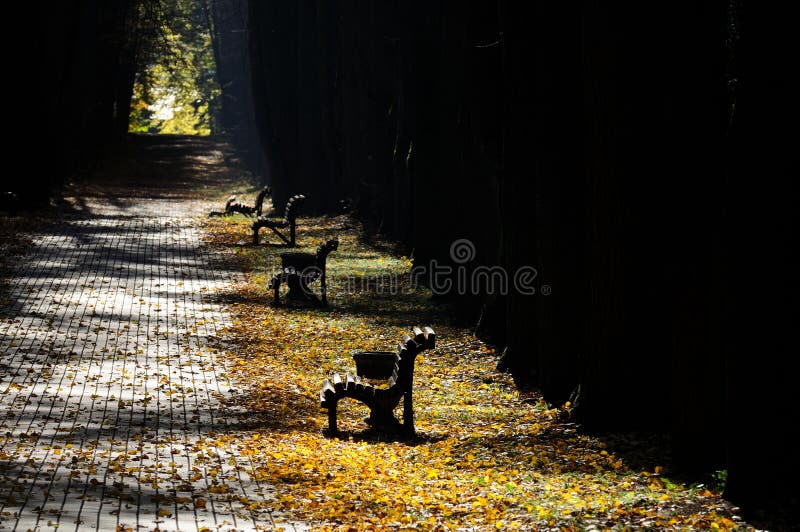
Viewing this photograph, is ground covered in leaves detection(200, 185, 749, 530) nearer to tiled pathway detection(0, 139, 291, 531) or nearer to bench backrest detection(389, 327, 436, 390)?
tiled pathway detection(0, 139, 291, 531)

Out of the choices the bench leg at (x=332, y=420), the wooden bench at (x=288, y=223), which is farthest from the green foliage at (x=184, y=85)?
the bench leg at (x=332, y=420)

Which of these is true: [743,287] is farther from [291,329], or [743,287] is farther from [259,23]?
[259,23]

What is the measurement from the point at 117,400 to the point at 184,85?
70.1 meters

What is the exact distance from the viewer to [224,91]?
224 feet

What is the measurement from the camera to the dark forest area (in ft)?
27.1

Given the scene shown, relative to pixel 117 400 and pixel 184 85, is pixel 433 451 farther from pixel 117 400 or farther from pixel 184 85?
pixel 184 85

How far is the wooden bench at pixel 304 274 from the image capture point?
63.3ft

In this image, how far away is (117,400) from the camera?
11.8 meters

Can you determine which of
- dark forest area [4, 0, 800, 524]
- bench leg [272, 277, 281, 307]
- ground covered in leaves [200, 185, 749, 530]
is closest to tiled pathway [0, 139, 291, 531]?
ground covered in leaves [200, 185, 749, 530]

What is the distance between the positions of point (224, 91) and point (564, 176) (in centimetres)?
5817

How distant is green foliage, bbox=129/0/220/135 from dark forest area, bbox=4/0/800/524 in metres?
37.0

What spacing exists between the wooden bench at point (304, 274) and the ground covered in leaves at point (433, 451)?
20.5 inches

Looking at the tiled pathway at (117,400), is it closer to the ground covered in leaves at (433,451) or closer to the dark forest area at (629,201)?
the ground covered in leaves at (433,451)

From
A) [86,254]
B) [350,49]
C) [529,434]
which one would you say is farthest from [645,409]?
[350,49]
